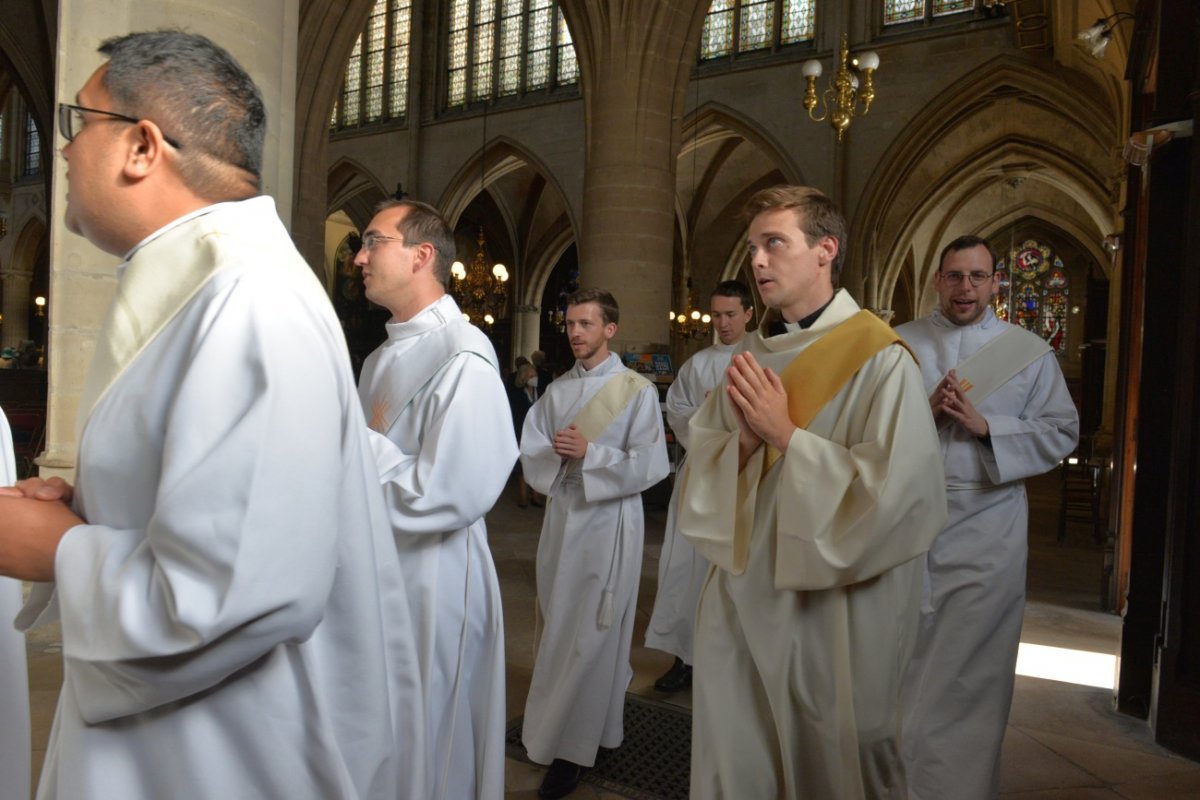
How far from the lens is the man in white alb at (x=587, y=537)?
3453 mm

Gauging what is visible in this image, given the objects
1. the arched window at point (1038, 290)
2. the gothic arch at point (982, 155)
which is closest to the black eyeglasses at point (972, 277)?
the gothic arch at point (982, 155)

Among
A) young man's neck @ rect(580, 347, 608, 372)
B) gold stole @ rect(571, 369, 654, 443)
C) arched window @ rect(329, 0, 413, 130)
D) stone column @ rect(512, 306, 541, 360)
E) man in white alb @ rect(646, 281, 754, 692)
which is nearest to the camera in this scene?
gold stole @ rect(571, 369, 654, 443)

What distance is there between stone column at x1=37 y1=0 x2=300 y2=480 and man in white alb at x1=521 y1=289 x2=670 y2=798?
77.2 inches

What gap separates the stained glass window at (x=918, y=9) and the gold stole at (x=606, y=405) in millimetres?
14679

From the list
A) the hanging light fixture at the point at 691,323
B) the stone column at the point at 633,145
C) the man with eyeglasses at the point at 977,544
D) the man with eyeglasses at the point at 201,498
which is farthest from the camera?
the hanging light fixture at the point at 691,323

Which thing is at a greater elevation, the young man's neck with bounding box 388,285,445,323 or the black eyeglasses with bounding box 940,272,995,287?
the black eyeglasses with bounding box 940,272,995,287

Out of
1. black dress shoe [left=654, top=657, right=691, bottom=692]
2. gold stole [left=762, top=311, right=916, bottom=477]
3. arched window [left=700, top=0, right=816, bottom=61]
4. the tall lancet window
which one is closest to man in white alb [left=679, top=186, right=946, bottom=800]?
gold stole [left=762, top=311, right=916, bottom=477]

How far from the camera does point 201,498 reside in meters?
0.95

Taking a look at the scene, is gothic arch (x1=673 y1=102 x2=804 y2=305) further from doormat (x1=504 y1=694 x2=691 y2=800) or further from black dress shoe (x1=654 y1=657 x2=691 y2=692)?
doormat (x1=504 y1=694 x2=691 y2=800)

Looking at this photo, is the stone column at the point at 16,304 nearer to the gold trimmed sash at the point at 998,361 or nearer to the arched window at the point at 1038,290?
the arched window at the point at 1038,290

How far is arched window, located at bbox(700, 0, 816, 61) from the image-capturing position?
17.3 meters

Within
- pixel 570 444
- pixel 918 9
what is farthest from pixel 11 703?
pixel 918 9

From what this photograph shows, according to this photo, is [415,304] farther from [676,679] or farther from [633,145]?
[633,145]

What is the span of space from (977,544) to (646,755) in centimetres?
151
